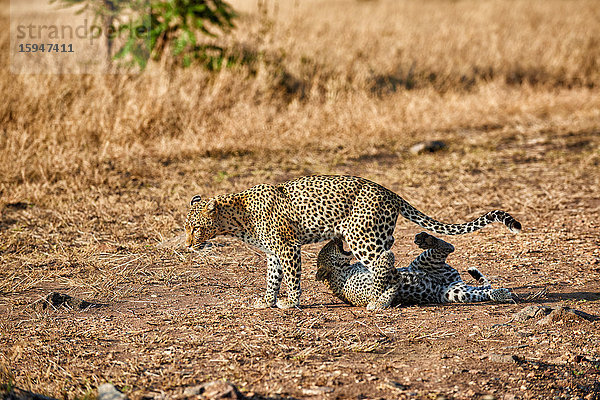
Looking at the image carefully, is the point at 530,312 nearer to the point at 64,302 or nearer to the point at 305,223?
the point at 305,223

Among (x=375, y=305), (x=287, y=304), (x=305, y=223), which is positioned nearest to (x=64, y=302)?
(x=287, y=304)

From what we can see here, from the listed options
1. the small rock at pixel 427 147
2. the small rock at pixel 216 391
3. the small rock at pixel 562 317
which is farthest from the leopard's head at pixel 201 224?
the small rock at pixel 427 147

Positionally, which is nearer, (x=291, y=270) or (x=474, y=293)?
(x=291, y=270)

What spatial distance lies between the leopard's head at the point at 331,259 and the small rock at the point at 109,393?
207cm

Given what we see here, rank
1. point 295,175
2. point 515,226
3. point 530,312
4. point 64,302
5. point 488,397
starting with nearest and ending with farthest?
1. point 488,397
2. point 515,226
3. point 530,312
4. point 64,302
5. point 295,175

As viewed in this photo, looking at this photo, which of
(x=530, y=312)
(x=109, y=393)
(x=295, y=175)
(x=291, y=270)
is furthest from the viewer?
(x=295, y=175)

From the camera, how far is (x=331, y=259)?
547 cm

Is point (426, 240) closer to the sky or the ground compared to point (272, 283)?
closer to the sky

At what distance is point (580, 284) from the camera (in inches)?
226

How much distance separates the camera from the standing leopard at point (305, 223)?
5184mm

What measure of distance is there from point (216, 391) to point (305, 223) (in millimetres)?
1763

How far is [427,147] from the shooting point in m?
10.5

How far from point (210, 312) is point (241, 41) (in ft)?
29.7

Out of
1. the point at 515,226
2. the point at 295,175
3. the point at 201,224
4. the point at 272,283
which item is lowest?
the point at 295,175
